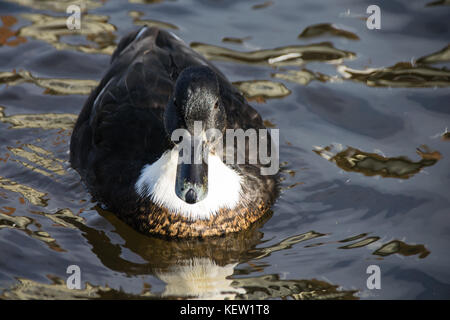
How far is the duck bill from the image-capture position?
5.54 m

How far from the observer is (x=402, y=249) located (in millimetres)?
6027

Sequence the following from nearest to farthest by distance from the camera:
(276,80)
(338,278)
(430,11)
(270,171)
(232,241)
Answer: (338,278)
(232,241)
(270,171)
(276,80)
(430,11)

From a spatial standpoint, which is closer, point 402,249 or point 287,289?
point 287,289

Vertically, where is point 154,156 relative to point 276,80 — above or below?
below

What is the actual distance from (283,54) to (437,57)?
1908mm

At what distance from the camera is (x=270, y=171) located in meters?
6.78

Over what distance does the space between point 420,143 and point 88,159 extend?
11.1ft

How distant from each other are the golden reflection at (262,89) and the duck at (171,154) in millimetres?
1295

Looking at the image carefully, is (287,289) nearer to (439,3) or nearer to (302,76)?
(302,76)

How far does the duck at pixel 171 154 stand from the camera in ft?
18.5

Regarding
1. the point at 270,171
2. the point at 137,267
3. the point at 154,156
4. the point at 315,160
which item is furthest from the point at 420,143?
the point at 137,267

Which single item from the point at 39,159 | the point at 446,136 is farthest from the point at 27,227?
the point at 446,136

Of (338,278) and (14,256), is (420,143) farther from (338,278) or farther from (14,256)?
(14,256)

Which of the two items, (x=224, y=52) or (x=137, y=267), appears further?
(x=224, y=52)
